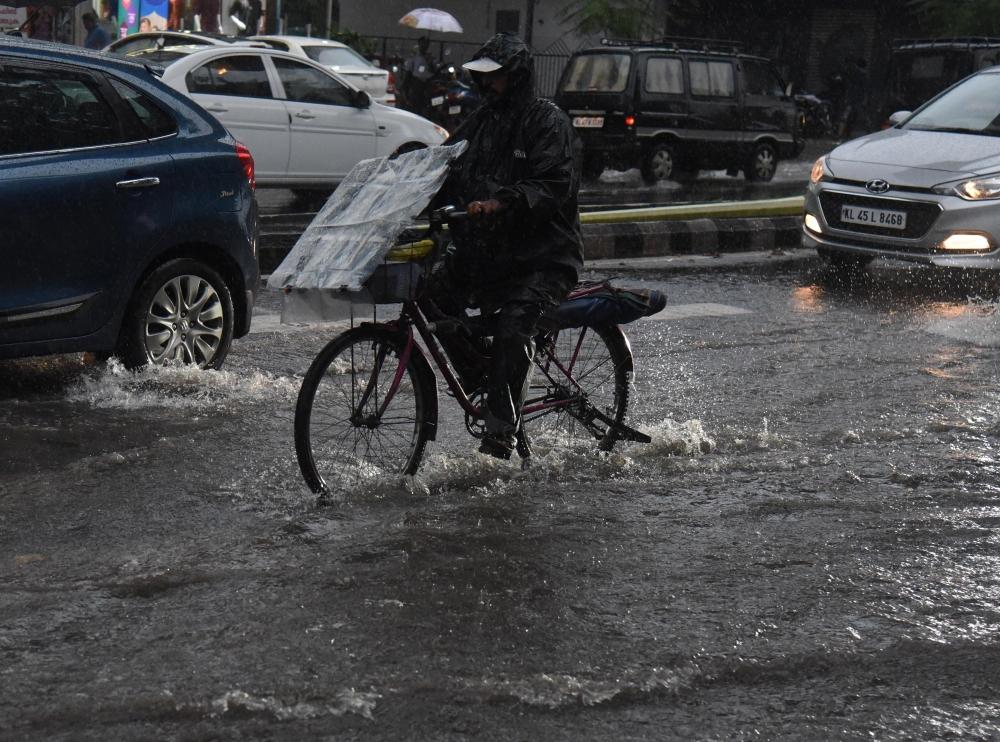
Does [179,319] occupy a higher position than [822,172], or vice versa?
[822,172]

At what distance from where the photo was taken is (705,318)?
1001cm

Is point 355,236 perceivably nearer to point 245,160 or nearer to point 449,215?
point 449,215

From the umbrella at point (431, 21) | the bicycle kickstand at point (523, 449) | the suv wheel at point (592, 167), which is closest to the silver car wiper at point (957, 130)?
the bicycle kickstand at point (523, 449)

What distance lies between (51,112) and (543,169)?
107 inches

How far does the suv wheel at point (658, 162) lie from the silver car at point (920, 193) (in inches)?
320

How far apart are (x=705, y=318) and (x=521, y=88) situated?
4.94 m

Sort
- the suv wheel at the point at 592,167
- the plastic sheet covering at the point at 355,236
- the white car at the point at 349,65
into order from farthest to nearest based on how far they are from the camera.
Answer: the white car at the point at 349,65 → the suv wheel at the point at 592,167 → the plastic sheet covering at the point at 355,236

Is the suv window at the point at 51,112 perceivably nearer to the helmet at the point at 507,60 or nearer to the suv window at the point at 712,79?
the helmet at the point at 507,60

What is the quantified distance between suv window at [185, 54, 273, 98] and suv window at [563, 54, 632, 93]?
20.3 ft

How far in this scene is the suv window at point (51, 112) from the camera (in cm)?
662

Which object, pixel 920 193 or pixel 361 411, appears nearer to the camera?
pixel 361 411

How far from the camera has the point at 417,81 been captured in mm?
26500

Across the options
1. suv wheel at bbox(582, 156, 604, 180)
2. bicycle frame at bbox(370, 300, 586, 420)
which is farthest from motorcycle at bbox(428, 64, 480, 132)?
bicycle frame at bbox(370, 300, 586, 420)

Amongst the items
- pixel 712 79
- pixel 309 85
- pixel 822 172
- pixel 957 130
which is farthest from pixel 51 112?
pixel 712 79
